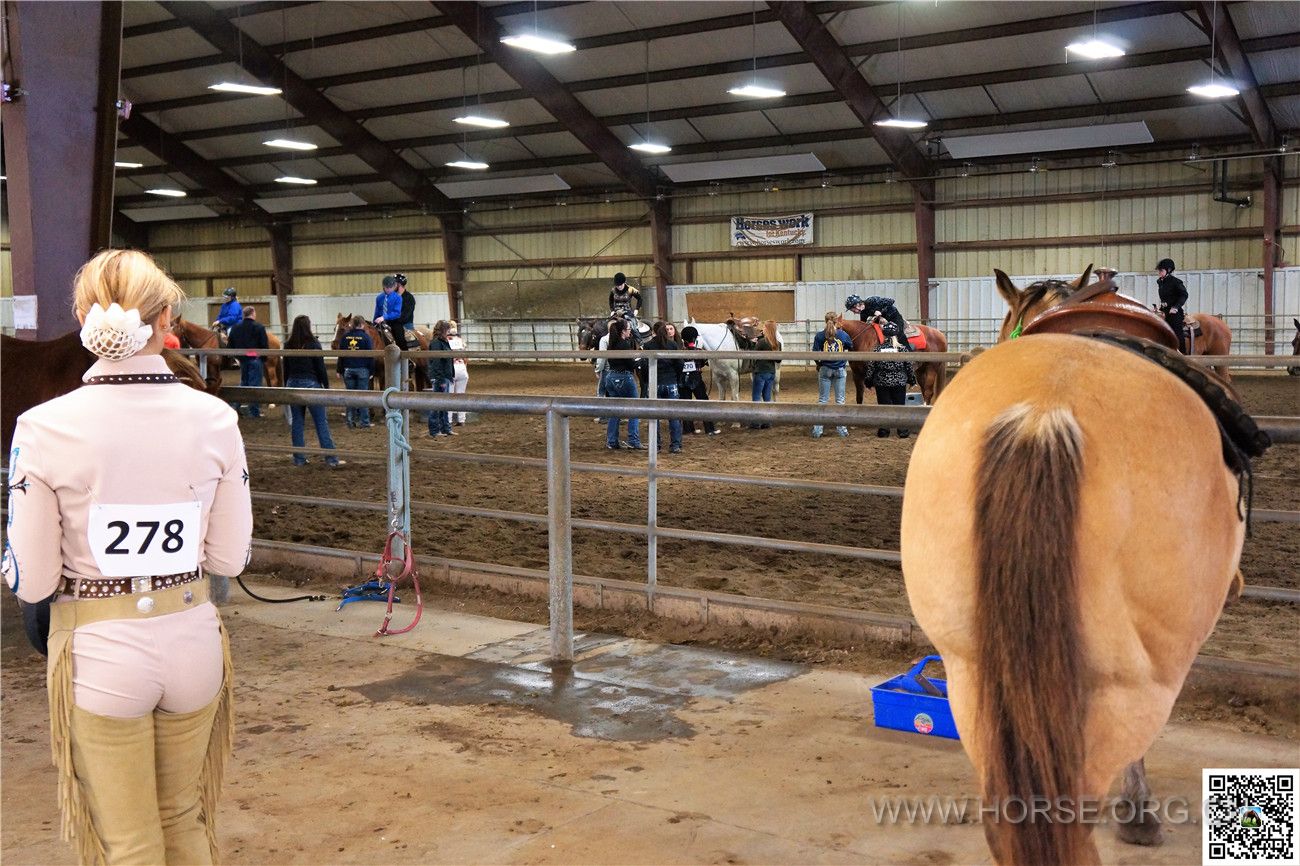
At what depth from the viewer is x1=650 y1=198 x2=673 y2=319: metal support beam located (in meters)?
29.4

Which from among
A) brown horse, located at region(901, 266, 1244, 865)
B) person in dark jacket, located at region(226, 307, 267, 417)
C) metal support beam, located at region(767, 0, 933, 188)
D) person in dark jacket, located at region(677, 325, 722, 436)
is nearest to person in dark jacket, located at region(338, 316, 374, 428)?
person in dark jacket, located at region(226, 307, 267, 417)

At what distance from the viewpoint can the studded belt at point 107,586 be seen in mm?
2191

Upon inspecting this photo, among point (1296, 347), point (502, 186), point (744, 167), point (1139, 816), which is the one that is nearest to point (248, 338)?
point (1139, 816)

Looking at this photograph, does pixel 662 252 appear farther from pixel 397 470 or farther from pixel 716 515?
pixel 397 470

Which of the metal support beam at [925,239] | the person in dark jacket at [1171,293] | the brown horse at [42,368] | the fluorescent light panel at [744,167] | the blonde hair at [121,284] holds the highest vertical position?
the fluorescent light panel at [744,167]

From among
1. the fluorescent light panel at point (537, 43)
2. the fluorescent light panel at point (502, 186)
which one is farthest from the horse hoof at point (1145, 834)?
the fluorescent light panel at point (502, 186)

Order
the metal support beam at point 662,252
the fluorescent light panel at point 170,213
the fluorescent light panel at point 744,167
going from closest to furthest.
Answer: the fluorescent light panel at point 744,167
the metal support beam at point 662,252
the fluorescent light panel at point 170,213

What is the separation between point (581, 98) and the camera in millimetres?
25656

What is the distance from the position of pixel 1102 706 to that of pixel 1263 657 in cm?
321

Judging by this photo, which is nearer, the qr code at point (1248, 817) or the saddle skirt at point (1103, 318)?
the saddle skirt at point (1103, 318)

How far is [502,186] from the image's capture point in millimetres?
30438

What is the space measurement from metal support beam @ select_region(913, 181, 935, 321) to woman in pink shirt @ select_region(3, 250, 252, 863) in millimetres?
24435

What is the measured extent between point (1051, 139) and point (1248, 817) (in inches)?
860

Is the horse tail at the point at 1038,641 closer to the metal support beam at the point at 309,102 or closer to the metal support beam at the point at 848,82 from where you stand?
the metal support beam at the point at 848,82
